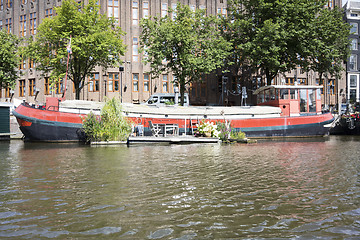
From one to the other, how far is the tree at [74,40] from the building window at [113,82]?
34.9 feet

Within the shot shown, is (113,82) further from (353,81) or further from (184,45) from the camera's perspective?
(353,81)

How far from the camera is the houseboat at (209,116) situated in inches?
941

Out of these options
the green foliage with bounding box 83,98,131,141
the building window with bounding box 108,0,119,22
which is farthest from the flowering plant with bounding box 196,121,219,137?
the building window with bounding box 108,0,119,22

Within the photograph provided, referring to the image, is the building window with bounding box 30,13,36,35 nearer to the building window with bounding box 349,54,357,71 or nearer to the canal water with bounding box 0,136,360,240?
the canal water with bounding box 0,136,360,240

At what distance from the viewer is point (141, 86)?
1753 inches

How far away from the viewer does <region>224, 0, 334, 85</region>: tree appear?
115ft

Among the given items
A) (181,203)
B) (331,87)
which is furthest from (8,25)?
(181,203)

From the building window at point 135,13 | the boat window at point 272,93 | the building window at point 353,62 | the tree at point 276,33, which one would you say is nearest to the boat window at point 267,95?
the boat window at point 272,93

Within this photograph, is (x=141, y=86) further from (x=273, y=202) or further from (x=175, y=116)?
(x=273, y=202)

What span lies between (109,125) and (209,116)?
8.56 m

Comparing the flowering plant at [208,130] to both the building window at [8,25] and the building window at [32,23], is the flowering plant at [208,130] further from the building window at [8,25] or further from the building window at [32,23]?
the building window at [8,25]

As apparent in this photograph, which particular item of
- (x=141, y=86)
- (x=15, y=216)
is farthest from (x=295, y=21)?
(x=15, y=216)

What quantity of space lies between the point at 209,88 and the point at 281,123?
19574mm

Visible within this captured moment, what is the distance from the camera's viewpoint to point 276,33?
34375 millimetres
